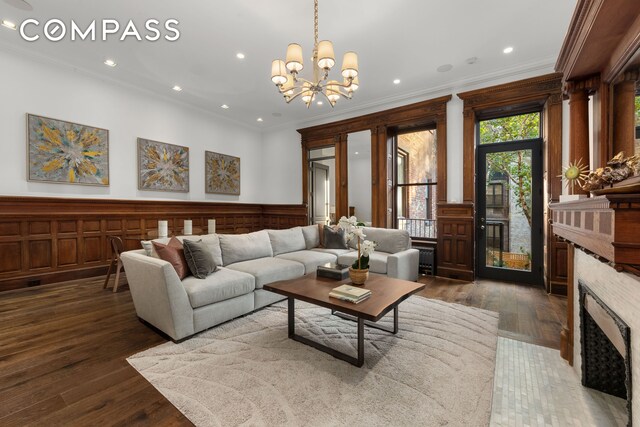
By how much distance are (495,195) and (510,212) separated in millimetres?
354

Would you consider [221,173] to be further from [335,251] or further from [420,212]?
[420,212]

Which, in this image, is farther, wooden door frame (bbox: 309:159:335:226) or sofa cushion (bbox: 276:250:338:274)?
wooden door frame (bbox: 309:159:335:226)

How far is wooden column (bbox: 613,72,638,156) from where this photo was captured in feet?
5.52

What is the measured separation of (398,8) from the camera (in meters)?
3.00

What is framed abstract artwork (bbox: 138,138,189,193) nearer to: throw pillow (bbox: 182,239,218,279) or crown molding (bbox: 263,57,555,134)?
crown molding (bbox: 263,57,555,134)

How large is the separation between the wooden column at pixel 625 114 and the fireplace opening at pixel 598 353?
95cm

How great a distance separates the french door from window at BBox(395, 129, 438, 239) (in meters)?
0.81

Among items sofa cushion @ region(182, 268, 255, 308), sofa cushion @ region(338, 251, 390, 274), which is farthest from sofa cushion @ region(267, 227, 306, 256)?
sofa cushion @ region(182, 268, 255, 308)

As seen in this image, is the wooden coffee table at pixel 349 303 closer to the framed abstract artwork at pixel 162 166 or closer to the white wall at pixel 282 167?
the framed abstract artwork at pixel 162 166

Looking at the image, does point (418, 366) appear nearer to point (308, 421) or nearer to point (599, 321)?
point (308, 421)

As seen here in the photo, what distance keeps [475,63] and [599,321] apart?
154 inches

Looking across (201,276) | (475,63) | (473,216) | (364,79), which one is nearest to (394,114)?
(364,79)

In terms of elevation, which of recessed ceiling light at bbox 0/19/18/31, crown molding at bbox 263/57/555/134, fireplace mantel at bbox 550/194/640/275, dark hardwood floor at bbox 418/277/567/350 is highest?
recessed ceiling light at bbox 0/19/18/31

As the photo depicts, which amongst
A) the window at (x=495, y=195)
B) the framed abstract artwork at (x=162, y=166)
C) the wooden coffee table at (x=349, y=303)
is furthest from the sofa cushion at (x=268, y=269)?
the window at (x=495, y=195)
